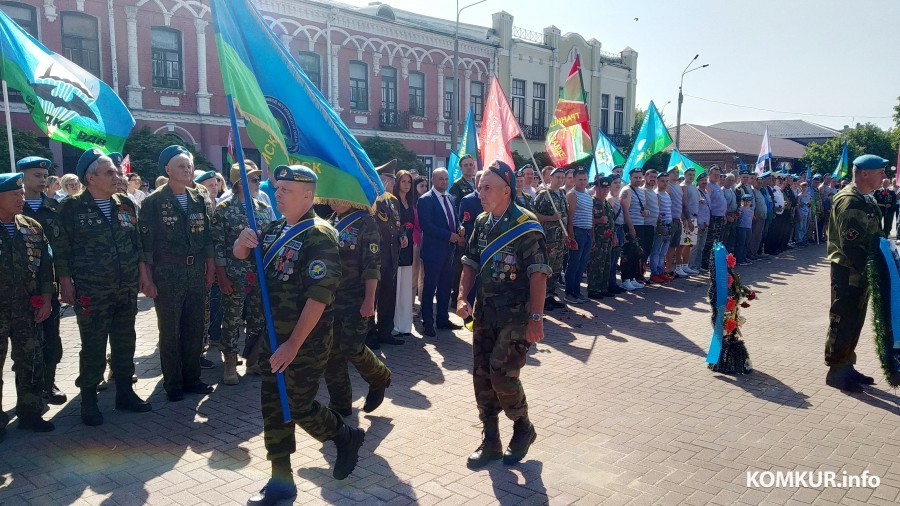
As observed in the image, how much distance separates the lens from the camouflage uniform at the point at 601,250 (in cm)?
1070

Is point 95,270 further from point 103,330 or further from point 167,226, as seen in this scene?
point 167,226

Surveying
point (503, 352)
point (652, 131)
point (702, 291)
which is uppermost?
point (652, 131)

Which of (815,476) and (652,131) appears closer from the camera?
(815,476)

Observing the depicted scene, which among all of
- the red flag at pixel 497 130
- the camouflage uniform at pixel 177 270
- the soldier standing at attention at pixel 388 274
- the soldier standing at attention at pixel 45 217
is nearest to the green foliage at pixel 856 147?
the red flag at pixel 497 130

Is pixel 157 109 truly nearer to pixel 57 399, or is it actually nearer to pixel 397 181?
pixel 397 181

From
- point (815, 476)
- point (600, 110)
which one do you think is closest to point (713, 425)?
point (815, 476)

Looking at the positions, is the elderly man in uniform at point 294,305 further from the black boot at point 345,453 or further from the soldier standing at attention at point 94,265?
the soldier standing at attention at point 94,265

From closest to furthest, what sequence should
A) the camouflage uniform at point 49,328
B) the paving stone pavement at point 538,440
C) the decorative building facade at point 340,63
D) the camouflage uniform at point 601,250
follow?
1. the paving stone pavement at point 538,440
2. the camouflage uniform at point 49,328
3. the camouflage uniform at point 601,250
4. the decorative building facade at point 340,63

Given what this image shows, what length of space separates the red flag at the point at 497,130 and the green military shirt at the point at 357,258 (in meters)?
4.88

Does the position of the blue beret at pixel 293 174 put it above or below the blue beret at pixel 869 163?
below

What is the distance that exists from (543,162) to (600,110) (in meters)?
8.73

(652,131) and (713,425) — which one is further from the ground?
(652,131)

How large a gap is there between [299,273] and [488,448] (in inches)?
72.7

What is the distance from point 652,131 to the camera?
1327 centimetres
